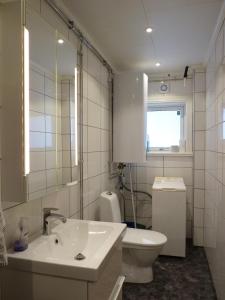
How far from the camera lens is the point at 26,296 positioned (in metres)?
1.12

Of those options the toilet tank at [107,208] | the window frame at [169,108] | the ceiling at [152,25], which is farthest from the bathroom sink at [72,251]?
the window frame at [169,108]

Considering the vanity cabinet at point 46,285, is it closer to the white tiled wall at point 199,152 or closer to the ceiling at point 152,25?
the ceiling at point 152,25

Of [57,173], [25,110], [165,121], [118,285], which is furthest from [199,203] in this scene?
[25,110]

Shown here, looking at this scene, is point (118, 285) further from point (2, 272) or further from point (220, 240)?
point (220, 240)

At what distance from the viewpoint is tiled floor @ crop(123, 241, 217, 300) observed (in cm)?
206

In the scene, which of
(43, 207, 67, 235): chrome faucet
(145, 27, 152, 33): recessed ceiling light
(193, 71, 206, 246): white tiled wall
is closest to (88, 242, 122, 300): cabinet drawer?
(43, 207, 67, 235): chrome faucet

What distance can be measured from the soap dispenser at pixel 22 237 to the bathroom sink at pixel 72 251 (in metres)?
0.03

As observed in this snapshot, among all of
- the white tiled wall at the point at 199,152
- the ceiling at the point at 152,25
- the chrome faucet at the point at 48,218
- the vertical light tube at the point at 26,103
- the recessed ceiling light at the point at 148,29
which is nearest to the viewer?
the vertical light tube at the point at 26,103

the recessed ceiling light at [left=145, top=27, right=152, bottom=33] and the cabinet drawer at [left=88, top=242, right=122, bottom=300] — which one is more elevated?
the recessed ceiling light at [left=145, top=27, right=152, bottom=33]

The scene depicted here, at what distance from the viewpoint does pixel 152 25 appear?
76.5 inches

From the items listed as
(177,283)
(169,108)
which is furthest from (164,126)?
(177,283)

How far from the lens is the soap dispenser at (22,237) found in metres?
1.19

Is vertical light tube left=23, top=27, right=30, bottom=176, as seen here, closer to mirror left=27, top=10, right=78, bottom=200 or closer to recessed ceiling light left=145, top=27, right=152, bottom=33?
mirror left=27, top=10, right=78, bottom=200

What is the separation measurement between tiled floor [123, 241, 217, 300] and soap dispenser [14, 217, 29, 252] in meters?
1.23
